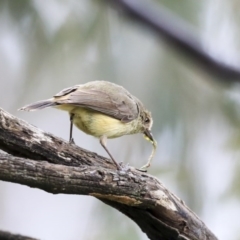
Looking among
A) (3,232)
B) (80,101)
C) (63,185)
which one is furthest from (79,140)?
(63,185)

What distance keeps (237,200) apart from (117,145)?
3.52ft

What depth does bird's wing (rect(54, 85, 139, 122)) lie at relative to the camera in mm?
2844

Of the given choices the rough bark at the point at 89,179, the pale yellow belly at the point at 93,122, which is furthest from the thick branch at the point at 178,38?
the pale yellow belly at the point at 93,122

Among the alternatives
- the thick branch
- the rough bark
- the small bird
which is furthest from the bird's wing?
the thick branch

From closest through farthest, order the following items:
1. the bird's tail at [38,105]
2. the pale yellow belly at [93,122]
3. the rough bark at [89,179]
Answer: the rough bark at [89,179]
the bird's tail at [38,105]
the pale yellow belly at [93,122]


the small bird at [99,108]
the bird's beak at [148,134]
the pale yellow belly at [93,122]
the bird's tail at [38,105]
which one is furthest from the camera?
the bird's beak at [148,134]

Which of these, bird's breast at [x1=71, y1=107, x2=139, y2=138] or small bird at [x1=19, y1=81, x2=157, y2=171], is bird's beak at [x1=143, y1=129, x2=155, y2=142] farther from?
bird's breast at [x1=71, y1=107, x2=139, y2=138]

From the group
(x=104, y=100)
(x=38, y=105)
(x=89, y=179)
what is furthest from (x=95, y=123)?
(x=89, y=179)

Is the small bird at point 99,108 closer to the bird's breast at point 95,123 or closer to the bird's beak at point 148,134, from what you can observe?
the bird's breast at point 95,123

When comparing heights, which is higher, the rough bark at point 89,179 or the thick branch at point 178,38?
the thick branch at point 178,38

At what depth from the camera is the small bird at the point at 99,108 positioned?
9.32 ft

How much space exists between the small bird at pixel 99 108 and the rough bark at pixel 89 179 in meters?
0.31

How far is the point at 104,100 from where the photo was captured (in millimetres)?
3078

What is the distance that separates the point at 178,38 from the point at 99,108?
1.50 meters
